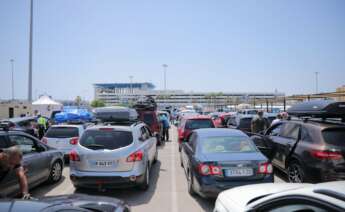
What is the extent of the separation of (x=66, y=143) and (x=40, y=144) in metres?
2.81

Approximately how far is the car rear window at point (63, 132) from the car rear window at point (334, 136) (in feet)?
26.7

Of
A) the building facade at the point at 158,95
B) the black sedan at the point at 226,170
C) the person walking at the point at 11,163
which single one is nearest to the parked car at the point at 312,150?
the black sedan at the point at 226,170

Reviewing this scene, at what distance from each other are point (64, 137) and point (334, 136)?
8.62 meters

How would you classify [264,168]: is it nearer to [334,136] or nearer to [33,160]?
[334,136]

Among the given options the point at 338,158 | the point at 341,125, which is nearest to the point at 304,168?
the point at 338,158

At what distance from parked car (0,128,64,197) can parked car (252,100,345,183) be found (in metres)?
5.63

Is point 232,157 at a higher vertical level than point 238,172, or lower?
higher

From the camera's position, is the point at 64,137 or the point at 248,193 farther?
the point at 64,137

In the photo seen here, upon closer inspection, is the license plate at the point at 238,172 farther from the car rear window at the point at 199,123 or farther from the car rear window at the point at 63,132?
the car rear window at the point at 199,123

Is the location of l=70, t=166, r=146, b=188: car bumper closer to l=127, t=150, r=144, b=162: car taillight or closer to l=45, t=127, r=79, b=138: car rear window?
l=127, t=150, r=144, b=162: car taillight

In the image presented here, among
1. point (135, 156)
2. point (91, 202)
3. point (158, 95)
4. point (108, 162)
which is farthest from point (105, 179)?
point (158, 95)

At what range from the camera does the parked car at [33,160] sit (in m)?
5.55

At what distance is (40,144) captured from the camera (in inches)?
286

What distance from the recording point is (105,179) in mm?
5984
